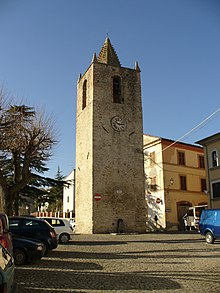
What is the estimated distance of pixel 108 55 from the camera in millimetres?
32562

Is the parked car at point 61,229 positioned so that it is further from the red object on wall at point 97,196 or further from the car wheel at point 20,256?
the red object on wall at point 97,196

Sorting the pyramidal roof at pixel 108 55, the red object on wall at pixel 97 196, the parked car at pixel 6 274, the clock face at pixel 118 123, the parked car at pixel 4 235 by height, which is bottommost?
the parked car at pixel 6 274

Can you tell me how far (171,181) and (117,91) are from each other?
1110cm

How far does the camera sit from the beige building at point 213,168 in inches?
1121

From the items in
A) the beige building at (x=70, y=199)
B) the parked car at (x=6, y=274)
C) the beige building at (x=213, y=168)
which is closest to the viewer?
the parked car at (x=6, y=274)

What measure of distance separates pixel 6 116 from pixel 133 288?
14.1m

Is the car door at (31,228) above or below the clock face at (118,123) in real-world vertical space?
below

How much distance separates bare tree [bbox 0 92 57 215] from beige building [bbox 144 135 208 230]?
17232 mm

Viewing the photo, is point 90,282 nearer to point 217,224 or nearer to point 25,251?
point 25,251

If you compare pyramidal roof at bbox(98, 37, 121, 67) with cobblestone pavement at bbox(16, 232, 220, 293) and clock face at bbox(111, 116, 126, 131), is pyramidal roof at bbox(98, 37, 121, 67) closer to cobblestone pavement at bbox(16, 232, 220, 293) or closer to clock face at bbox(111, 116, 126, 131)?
clock face at bbox(111, 116, 126, 131)

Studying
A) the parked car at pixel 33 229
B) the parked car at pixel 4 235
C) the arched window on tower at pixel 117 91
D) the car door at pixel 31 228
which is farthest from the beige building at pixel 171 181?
the parked car at pixel 4 235

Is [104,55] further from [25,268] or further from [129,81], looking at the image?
[25,268]

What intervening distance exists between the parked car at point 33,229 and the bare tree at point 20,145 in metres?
5.63

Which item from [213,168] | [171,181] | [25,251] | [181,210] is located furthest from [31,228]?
[181,210]
